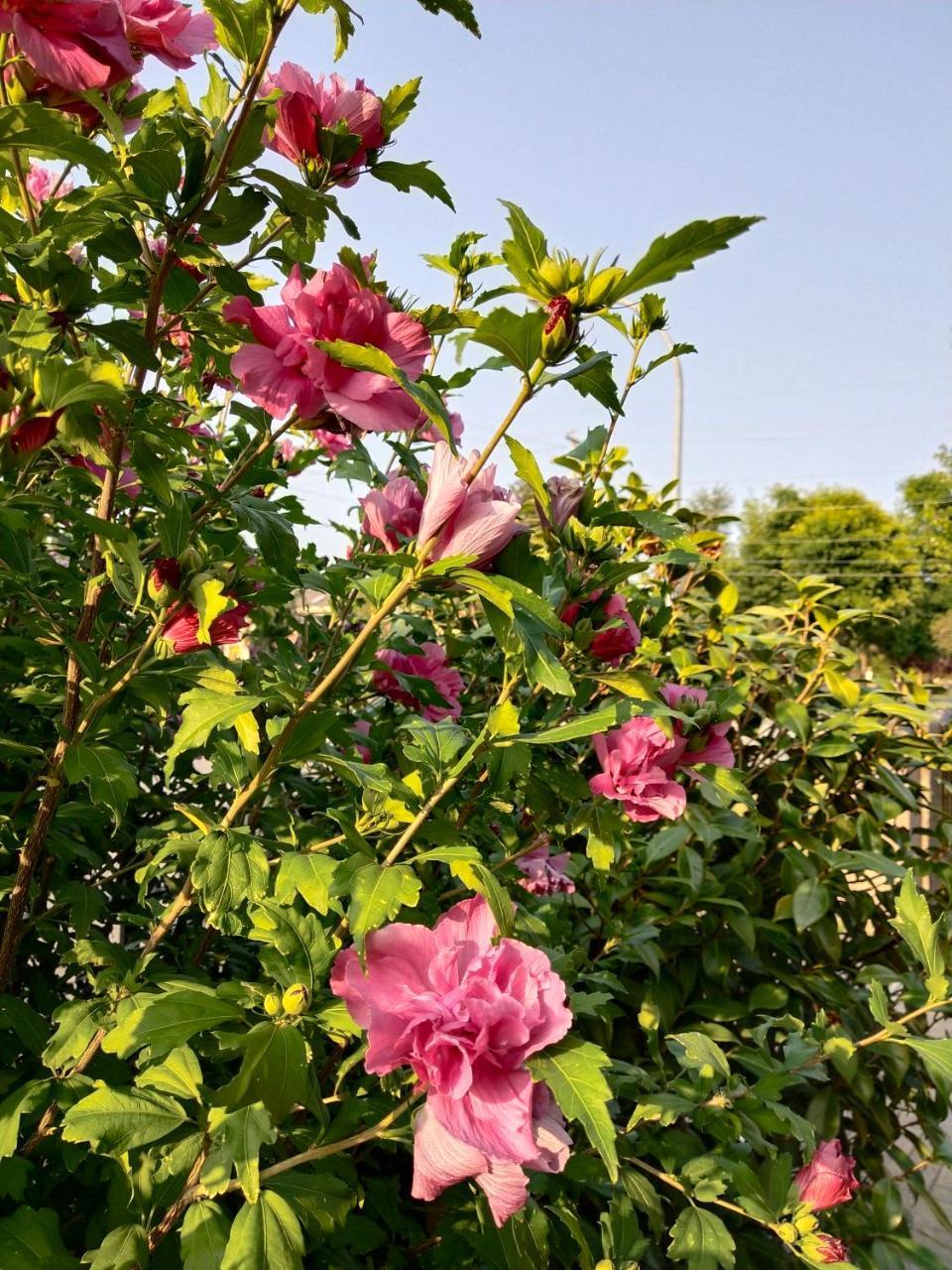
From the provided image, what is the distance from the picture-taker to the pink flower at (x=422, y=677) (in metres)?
1.42

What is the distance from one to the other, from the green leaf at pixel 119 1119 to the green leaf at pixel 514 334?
0.79m

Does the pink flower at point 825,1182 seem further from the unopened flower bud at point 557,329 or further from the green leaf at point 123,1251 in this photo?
the unopened flower bud at point 557,329

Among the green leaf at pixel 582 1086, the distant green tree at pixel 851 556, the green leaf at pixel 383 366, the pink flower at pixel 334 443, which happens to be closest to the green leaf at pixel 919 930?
the green leaf at pixel 582 1086

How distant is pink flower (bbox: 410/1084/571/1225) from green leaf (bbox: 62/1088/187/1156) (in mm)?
305

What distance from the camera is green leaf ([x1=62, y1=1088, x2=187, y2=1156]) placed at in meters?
0.87

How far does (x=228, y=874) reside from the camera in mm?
885

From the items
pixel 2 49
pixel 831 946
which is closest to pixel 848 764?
pixel 831 946

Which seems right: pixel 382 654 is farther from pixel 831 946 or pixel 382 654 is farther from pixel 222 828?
pixel 831 946

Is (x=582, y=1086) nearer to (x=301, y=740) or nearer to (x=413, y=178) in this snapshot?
(x=301, y=740)

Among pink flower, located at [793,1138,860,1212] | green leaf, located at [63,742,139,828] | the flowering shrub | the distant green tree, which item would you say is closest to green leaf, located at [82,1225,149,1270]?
the flowering shrub

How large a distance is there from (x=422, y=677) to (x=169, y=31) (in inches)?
34.2

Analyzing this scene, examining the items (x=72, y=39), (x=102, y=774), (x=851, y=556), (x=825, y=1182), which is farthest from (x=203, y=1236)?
(x=851, y=556)

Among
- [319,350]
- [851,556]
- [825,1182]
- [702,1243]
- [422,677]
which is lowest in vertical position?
[702,1243]

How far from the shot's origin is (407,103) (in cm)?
94
